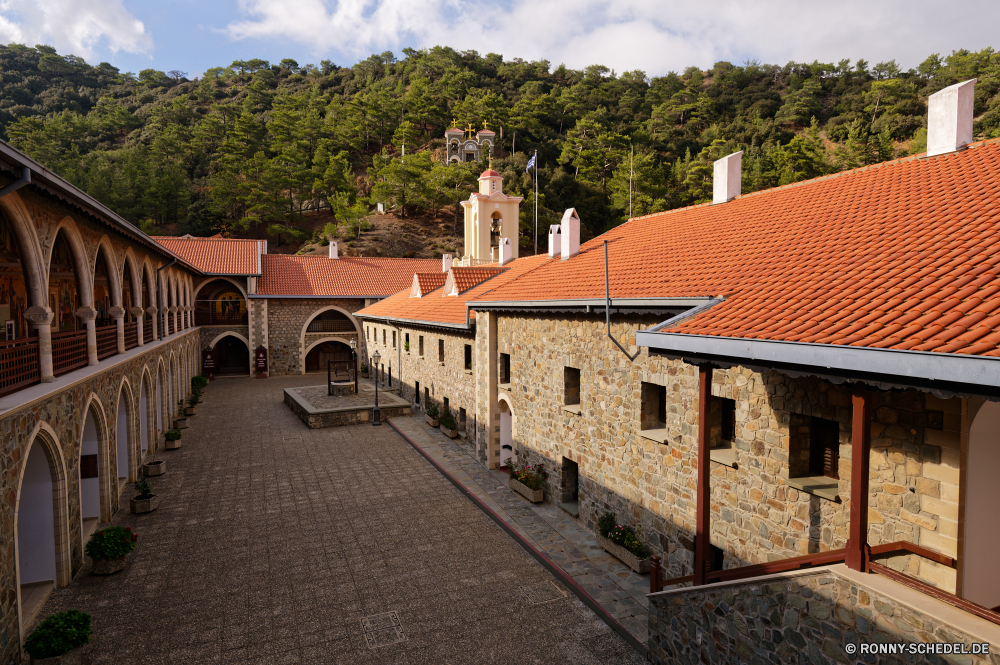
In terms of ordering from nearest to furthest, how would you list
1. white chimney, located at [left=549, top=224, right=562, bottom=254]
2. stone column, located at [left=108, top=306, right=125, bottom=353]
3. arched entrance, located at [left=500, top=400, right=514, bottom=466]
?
1. stone column, located at [left=108, top=306, right=125, bottom=353]
2. arched entrance, located at [left=500, top=400, right=514, bottom=466]
3. white chimney, located at [left=549, top=224, right=562, bottom=254]

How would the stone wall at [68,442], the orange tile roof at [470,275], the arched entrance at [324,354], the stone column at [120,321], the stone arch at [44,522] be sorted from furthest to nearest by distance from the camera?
the arched entrance at [324,354] < the orange tile roof at [470,275] < the stone column at [120,321] < the stone arch at [44,522] < the stone wall at [68,442]

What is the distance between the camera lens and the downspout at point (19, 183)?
21.3 feet

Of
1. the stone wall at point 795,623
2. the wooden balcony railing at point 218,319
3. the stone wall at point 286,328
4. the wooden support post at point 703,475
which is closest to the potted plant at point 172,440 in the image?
the stone wall at point 795,623

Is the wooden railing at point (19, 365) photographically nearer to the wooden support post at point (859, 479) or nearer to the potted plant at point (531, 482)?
the potted plant at point (531, 482)

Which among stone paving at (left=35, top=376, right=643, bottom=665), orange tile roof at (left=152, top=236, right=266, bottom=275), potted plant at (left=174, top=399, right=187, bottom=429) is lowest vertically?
stone paving at (left=35, top=376, right=643, bottom=665)

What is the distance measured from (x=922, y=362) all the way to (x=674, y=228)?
9.09 metres

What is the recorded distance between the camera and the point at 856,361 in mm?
4695

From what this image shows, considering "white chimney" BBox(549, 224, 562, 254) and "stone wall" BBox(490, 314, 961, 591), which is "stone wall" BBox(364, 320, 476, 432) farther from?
"stone wall" BBox(490, 314, 961, 591)

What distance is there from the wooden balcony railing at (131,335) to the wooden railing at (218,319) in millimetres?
20090

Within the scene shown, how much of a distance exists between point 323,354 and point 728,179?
31.1 meters

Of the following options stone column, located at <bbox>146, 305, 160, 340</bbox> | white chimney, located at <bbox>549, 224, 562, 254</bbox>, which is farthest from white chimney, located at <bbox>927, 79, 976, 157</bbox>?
stone column, located at <bbox>146, 305, 160, 340</bbox>

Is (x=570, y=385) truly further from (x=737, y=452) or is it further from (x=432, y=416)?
(x=432, y=416)

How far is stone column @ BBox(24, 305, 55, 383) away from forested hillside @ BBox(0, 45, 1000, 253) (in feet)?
139

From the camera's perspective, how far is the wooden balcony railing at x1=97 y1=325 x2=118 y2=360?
1249 centimetres
